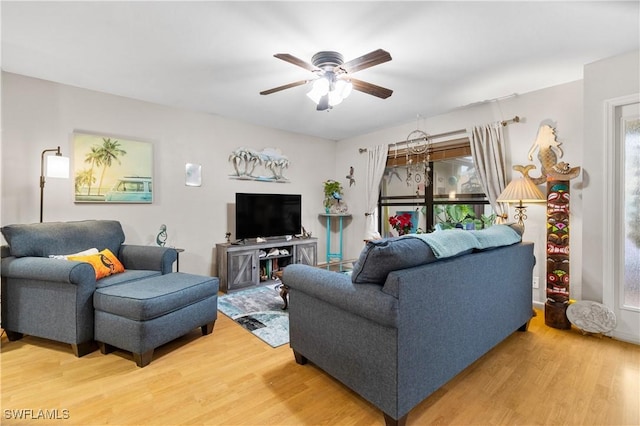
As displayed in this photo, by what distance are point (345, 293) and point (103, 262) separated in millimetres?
2306

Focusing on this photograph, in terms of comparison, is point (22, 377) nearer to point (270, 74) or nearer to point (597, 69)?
point (270, 74)

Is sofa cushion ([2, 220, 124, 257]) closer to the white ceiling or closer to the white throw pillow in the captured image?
the white throw pillow

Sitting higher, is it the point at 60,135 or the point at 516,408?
the point at 60,135

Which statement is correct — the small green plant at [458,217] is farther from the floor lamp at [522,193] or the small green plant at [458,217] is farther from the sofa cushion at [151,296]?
the sofa cushion at [151,296]

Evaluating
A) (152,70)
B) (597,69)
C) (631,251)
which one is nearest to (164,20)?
(152,70)

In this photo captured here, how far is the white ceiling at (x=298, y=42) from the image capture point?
1.92 meters

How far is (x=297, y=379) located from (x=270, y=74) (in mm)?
2605

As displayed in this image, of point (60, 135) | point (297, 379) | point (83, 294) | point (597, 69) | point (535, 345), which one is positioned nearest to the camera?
point (297, 379)

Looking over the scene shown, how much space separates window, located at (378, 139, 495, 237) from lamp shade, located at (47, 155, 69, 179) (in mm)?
3661

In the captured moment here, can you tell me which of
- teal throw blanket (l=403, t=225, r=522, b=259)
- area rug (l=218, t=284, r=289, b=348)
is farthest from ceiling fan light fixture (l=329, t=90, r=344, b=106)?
area rug (l=218, t=284, r=289, b=348)

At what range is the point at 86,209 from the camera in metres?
3.19

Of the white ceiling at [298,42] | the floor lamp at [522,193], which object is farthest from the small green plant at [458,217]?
the white ceiling at [298,42]

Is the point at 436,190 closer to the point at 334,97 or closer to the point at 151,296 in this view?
the point at 334,97

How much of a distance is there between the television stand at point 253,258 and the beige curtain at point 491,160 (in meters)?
2.53
